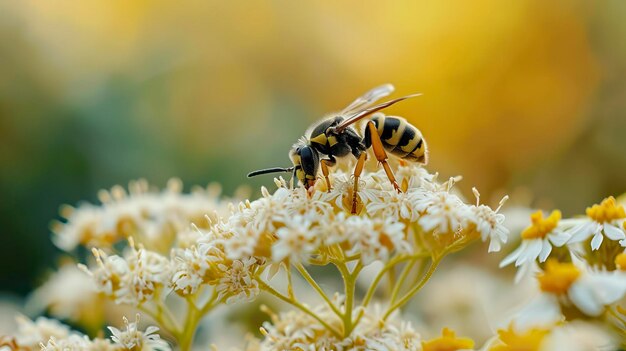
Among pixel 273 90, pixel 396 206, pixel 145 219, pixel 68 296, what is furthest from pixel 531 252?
pixel 273 90

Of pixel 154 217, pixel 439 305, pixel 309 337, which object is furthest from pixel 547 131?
pixel 309 337

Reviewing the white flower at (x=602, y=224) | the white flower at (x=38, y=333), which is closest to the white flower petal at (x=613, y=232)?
the white flower at (x=602, y=224)

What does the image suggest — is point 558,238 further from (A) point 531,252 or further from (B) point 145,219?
(B) point 145,219

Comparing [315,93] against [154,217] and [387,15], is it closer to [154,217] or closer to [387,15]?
[387,15]

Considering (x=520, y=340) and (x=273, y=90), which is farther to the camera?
(x=273, y=90)

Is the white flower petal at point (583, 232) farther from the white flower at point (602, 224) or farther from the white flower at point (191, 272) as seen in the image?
the white flower at point (191, 272)

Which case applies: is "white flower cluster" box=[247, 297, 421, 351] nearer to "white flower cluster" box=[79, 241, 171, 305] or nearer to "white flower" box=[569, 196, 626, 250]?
"white flower cluster" box=[79, 241, 171, 305]

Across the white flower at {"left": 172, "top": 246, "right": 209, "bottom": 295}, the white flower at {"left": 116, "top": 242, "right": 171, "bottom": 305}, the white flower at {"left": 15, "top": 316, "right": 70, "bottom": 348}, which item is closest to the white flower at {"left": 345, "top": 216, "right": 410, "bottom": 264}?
the white flower at {"left": 172, "top": 246, "right": 209, "bottom": 295}
